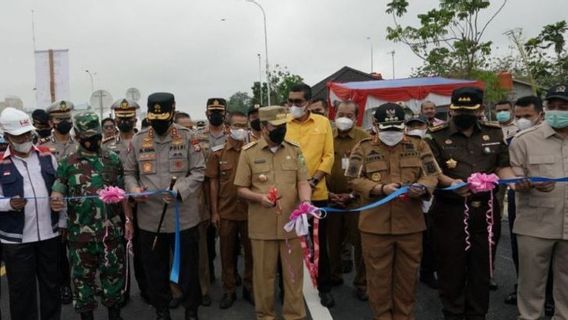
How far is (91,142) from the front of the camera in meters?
4.34

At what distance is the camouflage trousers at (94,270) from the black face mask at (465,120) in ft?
10.9

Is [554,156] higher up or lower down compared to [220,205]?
higher up

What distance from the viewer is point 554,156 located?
3936 millimetres

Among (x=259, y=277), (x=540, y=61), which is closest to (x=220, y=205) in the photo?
(x=259, y=277)

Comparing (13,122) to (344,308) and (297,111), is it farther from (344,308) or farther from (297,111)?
(344,308)

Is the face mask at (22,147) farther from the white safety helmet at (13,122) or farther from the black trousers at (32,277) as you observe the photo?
the black trousers at (32,277)

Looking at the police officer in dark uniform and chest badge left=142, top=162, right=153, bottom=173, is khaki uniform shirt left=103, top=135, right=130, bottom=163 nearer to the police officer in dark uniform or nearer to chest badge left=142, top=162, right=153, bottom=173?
chest badge left=142, top=162, right=153, bottom=173

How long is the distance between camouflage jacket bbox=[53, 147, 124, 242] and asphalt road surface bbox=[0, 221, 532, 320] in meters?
1.17

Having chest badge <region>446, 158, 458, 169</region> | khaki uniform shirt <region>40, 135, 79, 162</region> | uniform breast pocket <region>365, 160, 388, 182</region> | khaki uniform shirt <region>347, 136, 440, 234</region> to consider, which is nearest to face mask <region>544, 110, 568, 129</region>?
chest badge <region>446, 158, 458, 169</region>

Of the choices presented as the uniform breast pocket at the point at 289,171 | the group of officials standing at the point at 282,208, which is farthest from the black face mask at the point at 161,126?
the uniform breast pocket at the point at 289,171

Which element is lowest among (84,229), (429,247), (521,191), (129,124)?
(429,247)

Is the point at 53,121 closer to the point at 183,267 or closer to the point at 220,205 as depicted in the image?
the point at 220,205

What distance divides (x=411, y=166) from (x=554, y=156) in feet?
3.86

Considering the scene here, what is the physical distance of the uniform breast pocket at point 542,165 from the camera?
12.9 feet
